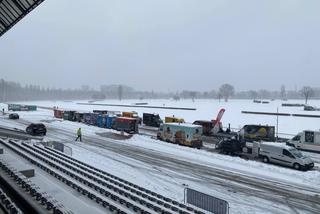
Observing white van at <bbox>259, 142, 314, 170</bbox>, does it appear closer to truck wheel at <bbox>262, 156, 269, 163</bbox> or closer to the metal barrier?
truck wheel at <bbox>262, 156, 269, 163</bbox>

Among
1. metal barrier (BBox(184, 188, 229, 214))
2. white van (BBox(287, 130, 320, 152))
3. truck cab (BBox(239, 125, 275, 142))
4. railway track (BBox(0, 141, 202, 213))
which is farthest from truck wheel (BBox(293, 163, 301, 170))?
railway track (BBox(0, 141, 202, 213))

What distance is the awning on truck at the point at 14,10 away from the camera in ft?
45.8

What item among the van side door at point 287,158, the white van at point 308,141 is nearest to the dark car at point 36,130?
the van side door at point 287,158

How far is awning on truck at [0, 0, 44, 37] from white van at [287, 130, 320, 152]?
34.3m

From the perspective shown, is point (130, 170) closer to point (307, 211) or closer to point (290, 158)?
point (307, 211)

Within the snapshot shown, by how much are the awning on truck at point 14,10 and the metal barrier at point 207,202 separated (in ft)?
42.5

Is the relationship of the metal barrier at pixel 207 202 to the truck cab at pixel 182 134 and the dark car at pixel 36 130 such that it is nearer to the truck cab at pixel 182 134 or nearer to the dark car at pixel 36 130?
the truck cab at pixel 182 134

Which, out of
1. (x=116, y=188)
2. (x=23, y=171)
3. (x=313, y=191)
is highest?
(x=23, y=171)

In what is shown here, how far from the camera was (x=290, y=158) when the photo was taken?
92.0 ft

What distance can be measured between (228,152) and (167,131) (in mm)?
10886

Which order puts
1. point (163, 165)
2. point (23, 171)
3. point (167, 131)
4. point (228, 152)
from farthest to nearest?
point (167, 131) → point (228, 152) → point (163, 165) → point (23, 171)

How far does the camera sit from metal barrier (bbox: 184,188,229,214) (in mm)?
15294

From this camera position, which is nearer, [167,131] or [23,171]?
[23,171]

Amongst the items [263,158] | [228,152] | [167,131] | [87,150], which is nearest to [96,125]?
[167,131]
